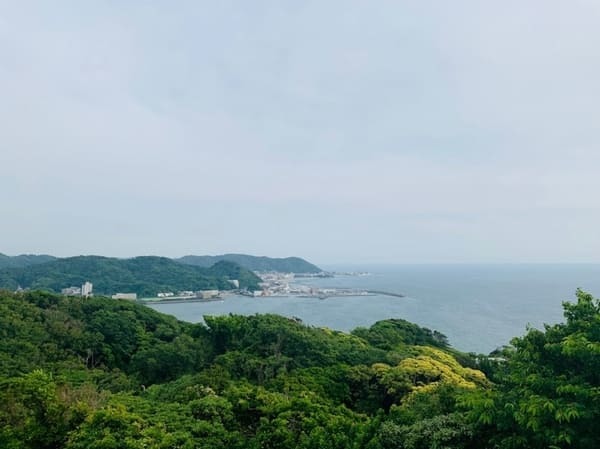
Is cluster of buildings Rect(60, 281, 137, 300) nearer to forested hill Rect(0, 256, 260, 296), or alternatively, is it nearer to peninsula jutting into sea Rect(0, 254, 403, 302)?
peninsula jutting into sea Rect(0, 254, 403, 302)

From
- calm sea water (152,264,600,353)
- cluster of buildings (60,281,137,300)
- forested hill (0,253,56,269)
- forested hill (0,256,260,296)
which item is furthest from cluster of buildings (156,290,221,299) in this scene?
forested hill (0,253,56,269)

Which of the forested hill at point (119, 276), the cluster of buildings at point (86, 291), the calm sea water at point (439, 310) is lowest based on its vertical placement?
the calm sea water at point (439, 310)

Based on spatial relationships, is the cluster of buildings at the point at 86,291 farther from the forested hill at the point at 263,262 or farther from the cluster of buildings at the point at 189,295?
the forested hill at the point at 263,262

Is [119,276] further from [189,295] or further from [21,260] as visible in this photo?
[21,260]

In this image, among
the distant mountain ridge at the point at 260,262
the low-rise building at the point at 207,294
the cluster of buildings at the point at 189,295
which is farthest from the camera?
the distant mountain ridge at the point at 260,262

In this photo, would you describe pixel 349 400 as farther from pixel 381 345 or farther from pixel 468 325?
pixel 468 325

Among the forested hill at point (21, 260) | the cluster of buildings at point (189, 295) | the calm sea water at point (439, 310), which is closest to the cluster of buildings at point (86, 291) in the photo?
the cluster of buildings at point (189, 295)
